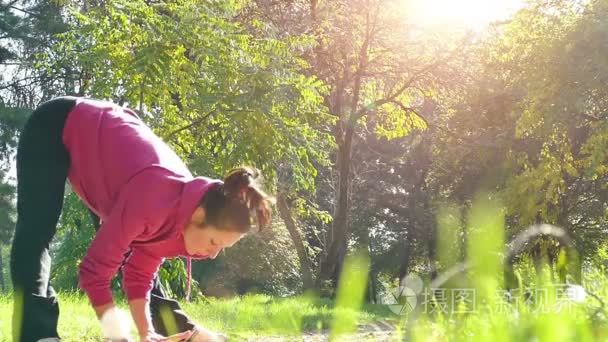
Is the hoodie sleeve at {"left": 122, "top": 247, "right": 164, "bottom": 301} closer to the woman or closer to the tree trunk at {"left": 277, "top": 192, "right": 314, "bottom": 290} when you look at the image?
the woman

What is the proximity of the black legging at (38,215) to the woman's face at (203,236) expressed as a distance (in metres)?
0.62

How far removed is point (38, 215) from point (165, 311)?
2.85 feet

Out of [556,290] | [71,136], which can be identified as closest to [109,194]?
[71,136]

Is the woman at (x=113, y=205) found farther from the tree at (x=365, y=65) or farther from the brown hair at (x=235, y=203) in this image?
the tree at (x=365, y=65)

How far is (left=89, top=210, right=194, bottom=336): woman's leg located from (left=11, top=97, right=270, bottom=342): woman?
41 centimetres

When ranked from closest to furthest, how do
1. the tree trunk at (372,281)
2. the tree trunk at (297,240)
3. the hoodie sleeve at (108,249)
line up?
the hoodie sleeve at (108,249)
the tree trunk at (297,240)
the tree trunk at (372,281)

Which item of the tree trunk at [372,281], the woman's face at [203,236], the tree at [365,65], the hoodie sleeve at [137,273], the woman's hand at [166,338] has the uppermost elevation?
the tree at [365,65]

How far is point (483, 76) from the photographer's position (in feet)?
60.5

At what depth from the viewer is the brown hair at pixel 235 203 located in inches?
105

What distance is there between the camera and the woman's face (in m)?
2.71

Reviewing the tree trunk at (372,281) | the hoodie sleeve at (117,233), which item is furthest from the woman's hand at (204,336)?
the tree trunk at (372,281)

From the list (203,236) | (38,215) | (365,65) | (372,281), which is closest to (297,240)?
(365,65)

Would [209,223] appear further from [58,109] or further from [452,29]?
[452,29]

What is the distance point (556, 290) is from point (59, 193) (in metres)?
2.20
